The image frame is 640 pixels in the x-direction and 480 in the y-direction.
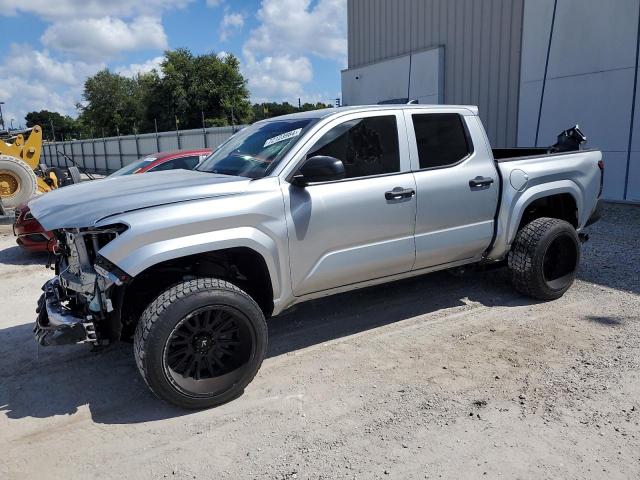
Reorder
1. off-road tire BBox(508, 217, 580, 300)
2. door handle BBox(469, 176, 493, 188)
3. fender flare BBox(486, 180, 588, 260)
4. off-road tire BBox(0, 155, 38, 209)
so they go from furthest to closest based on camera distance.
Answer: off-road tire BBox(0, 155, 38, 209)
off-road tire BBox(508, 217, 580, 300)
fender flare BBox(486, 180, 588, 260)
door handle BBox(469, 176, 493, 188)

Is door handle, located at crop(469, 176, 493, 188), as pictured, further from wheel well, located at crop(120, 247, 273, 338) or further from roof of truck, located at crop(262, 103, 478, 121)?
wheel well, located at crop(120, 247, 273, 338)

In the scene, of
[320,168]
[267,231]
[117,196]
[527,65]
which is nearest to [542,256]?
[320,168]

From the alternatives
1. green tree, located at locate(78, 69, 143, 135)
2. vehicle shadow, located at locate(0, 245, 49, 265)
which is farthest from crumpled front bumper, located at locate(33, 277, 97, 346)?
green tree, located at locate(78, 69, 143, 135)

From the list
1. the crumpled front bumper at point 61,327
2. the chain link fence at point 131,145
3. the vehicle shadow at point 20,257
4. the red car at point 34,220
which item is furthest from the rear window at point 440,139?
the chain link fence at point 131,145

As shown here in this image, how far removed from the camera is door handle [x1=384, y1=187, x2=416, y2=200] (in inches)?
164

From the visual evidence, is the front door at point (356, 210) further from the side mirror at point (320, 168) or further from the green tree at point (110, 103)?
the green tree at point (110, 103)

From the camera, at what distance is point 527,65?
1290cm

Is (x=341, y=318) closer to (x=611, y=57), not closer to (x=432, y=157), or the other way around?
(x=432, y=157)

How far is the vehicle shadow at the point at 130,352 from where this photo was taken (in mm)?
3633

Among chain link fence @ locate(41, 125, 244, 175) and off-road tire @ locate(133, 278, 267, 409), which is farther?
chain link fence @ locate(41, 125, 244, 175)

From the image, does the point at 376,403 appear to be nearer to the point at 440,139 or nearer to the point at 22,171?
the point at 440,139

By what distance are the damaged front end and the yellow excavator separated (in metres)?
7.70

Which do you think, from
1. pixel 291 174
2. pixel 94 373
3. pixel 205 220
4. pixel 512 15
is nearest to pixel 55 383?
pixel 94 373

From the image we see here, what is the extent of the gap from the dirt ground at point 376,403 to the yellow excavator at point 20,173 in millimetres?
7342
